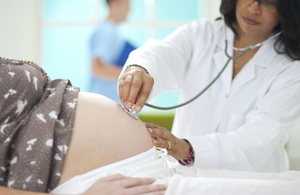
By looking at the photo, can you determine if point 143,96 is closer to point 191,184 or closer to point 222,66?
point 191,184

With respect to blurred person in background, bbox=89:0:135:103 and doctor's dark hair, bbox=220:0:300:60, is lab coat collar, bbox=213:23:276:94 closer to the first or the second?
doctor's dark hair, bbox=220:0:300:60

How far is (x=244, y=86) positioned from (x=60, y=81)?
906 mm

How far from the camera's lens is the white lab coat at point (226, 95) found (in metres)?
1.08

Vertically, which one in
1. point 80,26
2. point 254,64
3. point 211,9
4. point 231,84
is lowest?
point 80,26

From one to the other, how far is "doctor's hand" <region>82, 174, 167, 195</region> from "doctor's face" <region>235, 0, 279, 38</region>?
903 mm

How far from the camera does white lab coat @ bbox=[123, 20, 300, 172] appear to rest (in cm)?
108

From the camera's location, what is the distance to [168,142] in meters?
0.94

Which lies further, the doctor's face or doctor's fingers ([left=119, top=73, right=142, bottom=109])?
the doctor's face

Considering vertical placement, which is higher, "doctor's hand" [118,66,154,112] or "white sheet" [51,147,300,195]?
"doctor's hand" [118,66,154,112]

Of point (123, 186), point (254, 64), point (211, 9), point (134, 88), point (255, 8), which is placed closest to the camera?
point (123, 186)

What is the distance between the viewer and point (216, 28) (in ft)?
4.95

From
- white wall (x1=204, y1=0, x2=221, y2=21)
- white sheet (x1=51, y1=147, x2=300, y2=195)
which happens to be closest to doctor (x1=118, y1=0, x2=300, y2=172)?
white sheet (x1=51, y1=147, x2=300, y2=195)

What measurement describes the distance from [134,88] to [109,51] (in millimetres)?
2248

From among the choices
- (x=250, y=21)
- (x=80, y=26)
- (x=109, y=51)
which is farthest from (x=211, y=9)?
(x=250, y=21)
